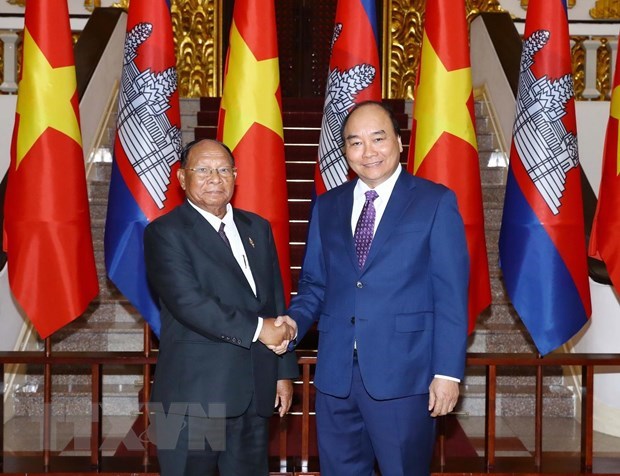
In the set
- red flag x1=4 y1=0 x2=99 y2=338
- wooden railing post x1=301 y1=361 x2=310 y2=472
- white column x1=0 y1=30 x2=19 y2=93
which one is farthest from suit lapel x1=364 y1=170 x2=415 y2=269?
white column x1=0 y1=30 x2=19 y2=93

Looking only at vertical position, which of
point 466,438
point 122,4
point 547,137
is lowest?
point 466,438

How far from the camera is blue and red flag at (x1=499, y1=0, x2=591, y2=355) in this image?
3693mm

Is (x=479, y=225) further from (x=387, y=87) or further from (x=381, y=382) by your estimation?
(x=387, y=87)

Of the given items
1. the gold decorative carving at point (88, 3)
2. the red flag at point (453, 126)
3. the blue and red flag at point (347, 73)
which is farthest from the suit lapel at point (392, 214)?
the gold decorative carving at point (88, 3)

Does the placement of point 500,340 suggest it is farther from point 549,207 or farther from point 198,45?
point 198,45

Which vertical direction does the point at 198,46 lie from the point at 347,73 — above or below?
above

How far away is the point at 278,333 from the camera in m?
2.47

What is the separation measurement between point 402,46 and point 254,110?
4339 millimetres

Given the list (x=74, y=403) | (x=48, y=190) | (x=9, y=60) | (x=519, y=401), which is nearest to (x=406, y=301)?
(x=48, y=190)

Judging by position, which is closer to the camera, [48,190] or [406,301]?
[406,301]

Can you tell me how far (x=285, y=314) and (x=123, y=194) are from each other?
138cm

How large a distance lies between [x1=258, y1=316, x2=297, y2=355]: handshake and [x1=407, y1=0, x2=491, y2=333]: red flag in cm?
146

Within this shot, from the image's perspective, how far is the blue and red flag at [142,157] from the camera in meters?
3.66

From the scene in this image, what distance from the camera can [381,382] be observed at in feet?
7.90
